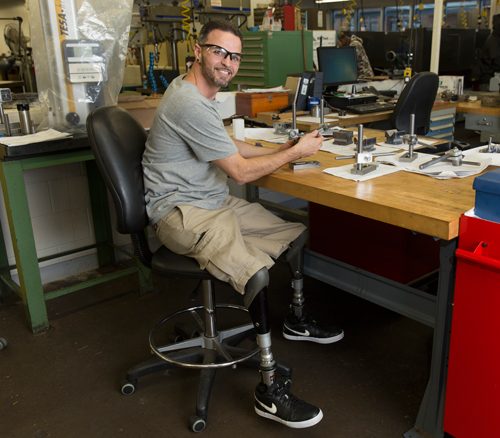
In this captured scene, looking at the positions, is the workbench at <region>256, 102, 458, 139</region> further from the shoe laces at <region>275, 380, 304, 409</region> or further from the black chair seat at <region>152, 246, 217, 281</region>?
the shoe laces at <region>275, 380, 304, 409</region>

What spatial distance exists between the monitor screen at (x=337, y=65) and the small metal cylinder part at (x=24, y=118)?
2.10 m

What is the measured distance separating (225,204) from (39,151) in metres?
0.86

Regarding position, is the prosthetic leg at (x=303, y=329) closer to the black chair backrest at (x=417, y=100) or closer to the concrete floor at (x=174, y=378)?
the concrete floor at (x=174, y=378)

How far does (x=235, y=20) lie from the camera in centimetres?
443

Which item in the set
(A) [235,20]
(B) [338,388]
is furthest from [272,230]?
(A) [235,20]

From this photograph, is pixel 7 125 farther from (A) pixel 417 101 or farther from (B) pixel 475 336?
(A) pixel 417 101

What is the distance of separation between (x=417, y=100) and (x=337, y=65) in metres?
0.74

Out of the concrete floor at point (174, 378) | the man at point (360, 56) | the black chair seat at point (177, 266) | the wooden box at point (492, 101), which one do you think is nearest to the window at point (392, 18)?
the man at point (360, 56)

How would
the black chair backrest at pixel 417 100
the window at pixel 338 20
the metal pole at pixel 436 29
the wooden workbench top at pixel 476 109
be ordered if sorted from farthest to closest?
the window at pixel 338 20, the metal pole at pixel 436 29, the wooden workbench top at pixel 476 109, the black chair backrest at pixel 417 100

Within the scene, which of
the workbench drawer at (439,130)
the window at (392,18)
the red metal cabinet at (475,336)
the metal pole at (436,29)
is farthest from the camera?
the window at (392,18)

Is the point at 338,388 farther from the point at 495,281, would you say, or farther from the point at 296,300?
the point at 495,281

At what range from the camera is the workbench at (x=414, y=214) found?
1210 mm

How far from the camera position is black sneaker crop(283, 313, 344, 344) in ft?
6.48

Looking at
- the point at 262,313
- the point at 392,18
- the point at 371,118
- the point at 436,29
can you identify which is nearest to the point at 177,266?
the point at 262,313
